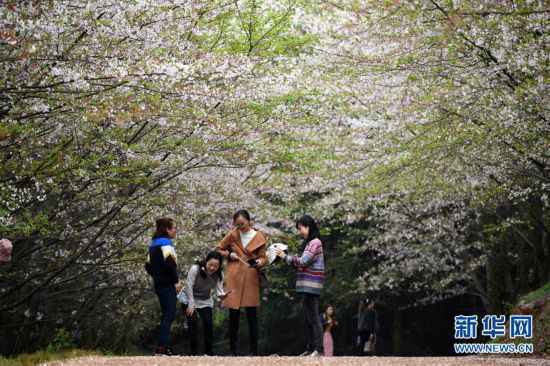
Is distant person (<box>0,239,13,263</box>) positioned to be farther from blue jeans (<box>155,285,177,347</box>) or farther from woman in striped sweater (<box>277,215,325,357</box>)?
woman in striped sweater (<box>277,215,325,357</box>)

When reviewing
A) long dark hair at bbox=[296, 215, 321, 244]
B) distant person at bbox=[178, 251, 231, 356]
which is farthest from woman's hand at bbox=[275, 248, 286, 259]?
distant person at bbox=[178, 251, 231, 356]

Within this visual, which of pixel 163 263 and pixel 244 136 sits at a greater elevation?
pixel 244 136

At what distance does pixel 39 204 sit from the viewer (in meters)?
11.6

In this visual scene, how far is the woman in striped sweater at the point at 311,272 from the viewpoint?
924 cm

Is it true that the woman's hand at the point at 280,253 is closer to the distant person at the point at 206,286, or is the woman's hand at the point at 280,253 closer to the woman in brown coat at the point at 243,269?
the woman in brown coat at the point at 243,269

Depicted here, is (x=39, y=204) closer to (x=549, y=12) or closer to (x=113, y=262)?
(x=113, y=262)

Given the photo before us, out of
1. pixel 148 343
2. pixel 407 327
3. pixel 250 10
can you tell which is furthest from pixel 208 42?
pixel 407 327

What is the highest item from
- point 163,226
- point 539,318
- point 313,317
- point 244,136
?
point 244,136

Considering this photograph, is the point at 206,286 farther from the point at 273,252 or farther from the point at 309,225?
the point at 309,225

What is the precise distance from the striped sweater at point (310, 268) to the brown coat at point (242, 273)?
1.97 feet

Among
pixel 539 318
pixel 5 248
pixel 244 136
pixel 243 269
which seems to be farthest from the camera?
pixel 244 136

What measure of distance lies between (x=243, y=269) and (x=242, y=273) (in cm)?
5

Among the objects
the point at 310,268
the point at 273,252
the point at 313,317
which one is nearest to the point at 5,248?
the point at 273,252

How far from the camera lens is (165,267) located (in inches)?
360
